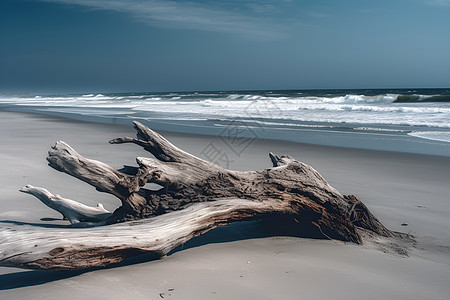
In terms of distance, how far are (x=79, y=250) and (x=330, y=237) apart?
230cm

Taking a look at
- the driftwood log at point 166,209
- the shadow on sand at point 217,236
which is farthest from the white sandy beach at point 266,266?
the driftwood log at point 166,209

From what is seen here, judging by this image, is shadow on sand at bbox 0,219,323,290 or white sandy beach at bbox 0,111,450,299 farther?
shadow on sand at bbox 0,219,323,290

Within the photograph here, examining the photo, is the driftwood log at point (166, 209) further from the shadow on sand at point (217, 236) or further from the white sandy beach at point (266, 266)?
the white sandy beach at point (266, 266)

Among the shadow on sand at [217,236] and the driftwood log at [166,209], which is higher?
the driftwood log at [166,209]

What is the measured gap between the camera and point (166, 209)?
3484 mm

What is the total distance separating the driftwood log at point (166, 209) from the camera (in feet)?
9.00

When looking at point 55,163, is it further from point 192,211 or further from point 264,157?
point 264,157

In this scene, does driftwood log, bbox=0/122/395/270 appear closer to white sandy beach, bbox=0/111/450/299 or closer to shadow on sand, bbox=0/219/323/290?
shadow on sand, bbox=0/219/323/290

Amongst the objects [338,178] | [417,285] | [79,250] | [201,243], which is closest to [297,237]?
[201,243]

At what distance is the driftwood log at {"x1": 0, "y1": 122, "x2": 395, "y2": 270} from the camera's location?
2.74 metres

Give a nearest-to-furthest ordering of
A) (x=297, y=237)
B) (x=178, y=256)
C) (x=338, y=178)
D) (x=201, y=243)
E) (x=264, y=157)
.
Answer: (x=178, y=256)
(x=201, y=243)
(x=297, y=237)
(x=338, y=178)
(x=264, y=157)

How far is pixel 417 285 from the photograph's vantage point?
2928mm

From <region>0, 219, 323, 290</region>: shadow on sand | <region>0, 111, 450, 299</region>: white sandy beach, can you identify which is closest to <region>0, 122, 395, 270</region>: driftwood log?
<region>0, 219, 323, 290</region>: shadow on sand

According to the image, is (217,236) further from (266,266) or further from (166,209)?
(266,266)
